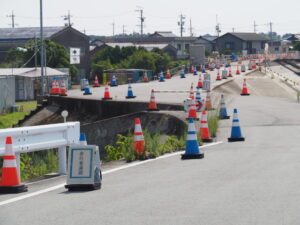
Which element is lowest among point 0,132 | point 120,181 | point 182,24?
point 120,181

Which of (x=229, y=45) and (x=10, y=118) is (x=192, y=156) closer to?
(x=10, y=118)

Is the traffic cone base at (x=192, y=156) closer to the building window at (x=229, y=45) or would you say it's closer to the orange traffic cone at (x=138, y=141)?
the orange traffic cone at (x=138, y=141)

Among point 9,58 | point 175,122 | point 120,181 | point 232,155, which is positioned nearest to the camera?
point 120,181

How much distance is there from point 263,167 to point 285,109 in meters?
13.5

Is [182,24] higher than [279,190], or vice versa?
[182,24]

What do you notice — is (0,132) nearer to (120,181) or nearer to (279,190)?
(120,181)

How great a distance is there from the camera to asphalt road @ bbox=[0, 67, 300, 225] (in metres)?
7.38

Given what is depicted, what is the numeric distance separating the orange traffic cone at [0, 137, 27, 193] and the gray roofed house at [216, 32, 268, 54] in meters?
116

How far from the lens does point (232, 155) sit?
13.2 meters

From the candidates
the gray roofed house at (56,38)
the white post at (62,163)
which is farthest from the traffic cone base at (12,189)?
the gray roofed house at (56,38)

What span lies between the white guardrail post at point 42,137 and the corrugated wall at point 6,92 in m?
33.2

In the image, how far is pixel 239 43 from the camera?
415 ft

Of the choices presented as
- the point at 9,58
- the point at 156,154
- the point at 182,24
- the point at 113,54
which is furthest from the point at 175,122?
the point at 182,24

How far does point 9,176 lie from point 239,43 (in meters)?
119
